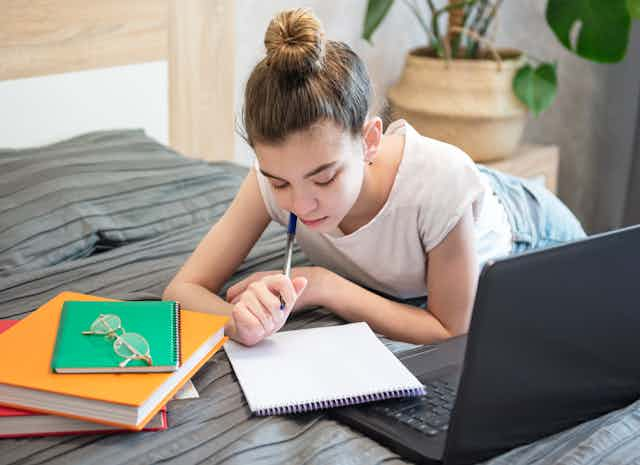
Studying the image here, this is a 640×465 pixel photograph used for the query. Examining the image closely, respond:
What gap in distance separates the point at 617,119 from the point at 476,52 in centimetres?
68

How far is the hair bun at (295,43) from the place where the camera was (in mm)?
1037

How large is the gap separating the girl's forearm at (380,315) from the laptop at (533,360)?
0.25m

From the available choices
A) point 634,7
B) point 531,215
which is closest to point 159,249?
point 531,215

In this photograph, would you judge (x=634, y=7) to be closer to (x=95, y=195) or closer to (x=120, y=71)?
(x=120, y=71)

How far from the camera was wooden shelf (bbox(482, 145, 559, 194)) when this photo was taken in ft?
8.29

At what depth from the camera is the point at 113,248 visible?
1.53 metres

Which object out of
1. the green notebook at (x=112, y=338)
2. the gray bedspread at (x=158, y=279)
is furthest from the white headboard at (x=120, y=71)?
the green notebook at (x=112, y=338)

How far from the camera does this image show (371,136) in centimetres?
117

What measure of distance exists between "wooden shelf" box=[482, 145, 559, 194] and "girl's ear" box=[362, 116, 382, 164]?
136 centimetres

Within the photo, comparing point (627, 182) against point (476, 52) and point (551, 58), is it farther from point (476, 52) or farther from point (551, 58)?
point (476, 52)

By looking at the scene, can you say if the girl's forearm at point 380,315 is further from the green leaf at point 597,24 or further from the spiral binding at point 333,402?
the green leaf at point 597,24

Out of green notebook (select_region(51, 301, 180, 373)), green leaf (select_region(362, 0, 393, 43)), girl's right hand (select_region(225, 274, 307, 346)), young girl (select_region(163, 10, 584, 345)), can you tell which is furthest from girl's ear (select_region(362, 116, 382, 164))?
green leaf (select_region(362, 0, 393, 43))

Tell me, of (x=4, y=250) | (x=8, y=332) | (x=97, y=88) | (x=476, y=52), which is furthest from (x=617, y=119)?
(x=8, y=332)

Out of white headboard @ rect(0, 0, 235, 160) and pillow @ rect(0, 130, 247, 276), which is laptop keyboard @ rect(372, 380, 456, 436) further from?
white headboard @ rect(0, 0, 235, 160)
